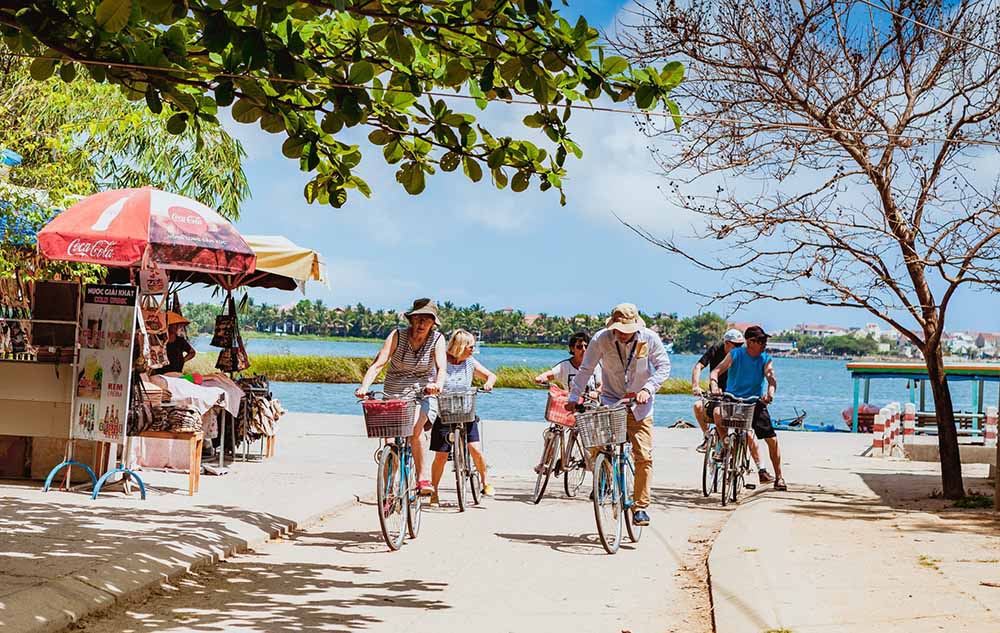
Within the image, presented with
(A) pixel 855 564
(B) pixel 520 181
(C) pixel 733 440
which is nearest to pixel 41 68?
(B) pixel 520 181

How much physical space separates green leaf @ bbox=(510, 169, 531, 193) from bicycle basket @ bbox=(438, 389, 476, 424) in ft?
10.9

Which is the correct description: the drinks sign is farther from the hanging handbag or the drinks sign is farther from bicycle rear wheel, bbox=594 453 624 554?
bicycle rear wheel, bbox=594 453 624 554

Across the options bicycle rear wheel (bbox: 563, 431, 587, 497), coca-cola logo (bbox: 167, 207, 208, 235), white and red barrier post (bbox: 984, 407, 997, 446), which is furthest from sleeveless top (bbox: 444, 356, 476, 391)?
white and red barrier post (bbox: 984, 407, 997, 446)

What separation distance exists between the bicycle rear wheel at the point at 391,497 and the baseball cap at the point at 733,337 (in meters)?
6.21

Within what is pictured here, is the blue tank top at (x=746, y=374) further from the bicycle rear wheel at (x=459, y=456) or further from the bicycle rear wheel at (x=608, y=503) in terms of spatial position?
the bicycle rear wheel at (x=608, y=503)

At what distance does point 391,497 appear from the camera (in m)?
9.40

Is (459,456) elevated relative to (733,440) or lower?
lower

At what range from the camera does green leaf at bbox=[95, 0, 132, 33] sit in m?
5.49

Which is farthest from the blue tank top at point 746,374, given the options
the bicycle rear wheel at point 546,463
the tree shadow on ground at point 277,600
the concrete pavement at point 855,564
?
the tree shadow on ground at point 277,600

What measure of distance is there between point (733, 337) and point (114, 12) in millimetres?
10285

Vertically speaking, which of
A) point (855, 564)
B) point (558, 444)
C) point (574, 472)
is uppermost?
point (558, 444)

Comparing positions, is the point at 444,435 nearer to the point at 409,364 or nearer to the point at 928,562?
the point at 409,364

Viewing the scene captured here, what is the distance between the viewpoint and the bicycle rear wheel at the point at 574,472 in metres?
12.9

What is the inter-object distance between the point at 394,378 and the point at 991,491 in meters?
7.84
